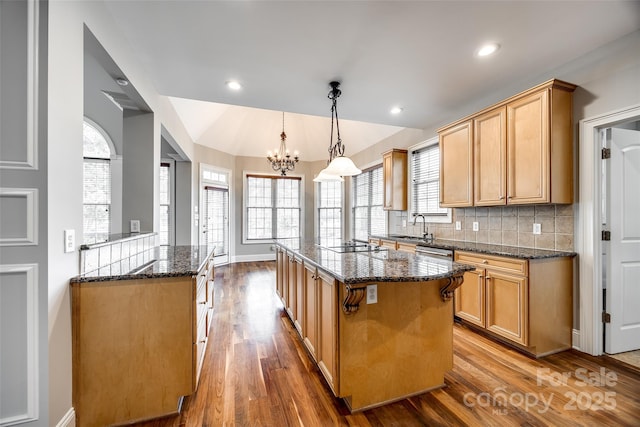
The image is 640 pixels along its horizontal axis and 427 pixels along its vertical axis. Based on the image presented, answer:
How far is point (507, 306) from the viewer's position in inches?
103

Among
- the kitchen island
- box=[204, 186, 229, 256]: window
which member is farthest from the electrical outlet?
box=[204, 186, 229, 256]: window

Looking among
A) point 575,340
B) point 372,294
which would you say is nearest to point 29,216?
point 372,294

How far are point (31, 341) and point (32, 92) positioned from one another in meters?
A: 1.21

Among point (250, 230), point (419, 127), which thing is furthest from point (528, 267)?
point (250, 230)

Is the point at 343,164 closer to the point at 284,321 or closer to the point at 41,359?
the point at 284,321

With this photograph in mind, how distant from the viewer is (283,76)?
2.88m

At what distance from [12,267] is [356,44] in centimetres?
268

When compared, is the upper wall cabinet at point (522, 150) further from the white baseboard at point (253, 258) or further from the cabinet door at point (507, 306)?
the white baseboard at point (253, 258)

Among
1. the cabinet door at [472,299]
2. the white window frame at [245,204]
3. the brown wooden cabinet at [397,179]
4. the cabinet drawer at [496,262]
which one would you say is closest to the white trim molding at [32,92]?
the cabinet door at [472,299]

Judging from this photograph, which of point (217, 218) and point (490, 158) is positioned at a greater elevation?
point (490, 158)

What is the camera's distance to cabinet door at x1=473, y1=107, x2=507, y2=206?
2885mm

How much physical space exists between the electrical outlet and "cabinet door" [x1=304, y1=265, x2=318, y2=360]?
0.50 metres

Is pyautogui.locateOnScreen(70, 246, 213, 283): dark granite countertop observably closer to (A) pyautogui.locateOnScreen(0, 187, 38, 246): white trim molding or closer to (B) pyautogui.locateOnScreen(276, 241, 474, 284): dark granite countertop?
(A) pyautogui.locateOnScreen(0, 187, 38, 246): white trim molding

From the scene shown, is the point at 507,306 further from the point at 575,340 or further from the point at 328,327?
the point at 328,327
